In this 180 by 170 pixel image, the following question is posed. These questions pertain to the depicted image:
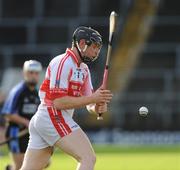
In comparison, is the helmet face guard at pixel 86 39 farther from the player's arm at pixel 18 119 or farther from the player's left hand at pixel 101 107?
the player's arm at pixel 18 119

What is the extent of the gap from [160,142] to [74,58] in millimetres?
15574

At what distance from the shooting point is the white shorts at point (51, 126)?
1055 centimetres

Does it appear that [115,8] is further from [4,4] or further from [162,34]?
[4,4]

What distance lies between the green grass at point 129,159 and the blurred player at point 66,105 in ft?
23.1

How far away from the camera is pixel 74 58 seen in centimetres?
1059

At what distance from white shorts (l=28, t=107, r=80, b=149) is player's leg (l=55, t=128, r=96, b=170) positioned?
61 mm

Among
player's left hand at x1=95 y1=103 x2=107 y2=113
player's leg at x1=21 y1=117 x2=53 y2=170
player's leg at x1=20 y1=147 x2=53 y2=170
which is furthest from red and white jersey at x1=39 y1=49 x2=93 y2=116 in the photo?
player's leg at x1=20 y1=147 x2=53 y2=170

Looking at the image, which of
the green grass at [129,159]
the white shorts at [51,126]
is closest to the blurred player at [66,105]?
the white shorts at [51,126]

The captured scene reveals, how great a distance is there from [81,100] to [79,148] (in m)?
0.54

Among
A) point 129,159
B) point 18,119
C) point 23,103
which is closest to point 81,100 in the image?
point 18,119

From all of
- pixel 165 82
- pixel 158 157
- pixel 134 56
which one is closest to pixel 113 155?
pixel 158 157

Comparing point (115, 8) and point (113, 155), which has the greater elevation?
point (115, 8)

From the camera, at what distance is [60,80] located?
10.4 m

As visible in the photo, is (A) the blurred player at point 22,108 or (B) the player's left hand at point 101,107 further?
(A) the blurred player at point 22,108
